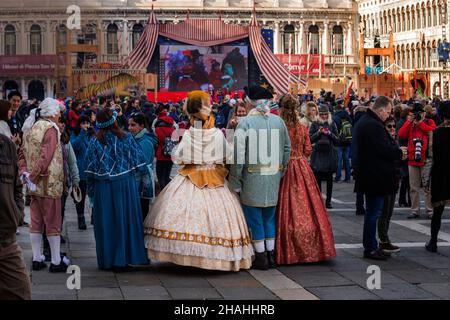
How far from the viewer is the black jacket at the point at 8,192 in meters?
6.44

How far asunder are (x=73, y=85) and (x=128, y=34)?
43.0 m

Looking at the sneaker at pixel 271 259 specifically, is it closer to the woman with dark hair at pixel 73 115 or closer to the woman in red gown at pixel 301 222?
the woman in red gown at pixel 301 222

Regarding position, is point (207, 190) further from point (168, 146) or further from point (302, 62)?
point (302, 62)

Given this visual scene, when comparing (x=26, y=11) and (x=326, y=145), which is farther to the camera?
(x=26, y=11)

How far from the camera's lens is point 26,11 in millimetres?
82375

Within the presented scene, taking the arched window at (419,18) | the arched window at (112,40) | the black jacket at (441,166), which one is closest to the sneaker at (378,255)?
the black jacket at (441,166)

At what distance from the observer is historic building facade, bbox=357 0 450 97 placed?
6481cm

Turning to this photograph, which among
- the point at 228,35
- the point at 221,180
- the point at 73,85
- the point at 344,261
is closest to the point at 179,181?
the point at 221,180

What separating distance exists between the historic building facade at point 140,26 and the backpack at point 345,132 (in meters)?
59.0

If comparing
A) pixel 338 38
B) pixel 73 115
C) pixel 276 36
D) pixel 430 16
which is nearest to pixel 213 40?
pixel 73 115

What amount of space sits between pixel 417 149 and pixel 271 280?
5.46m

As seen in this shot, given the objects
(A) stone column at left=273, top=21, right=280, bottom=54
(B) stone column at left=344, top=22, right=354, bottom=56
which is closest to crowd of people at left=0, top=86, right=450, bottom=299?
(B) stone column at left=344, top=22, right=354, bottom=56

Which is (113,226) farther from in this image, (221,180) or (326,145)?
(326,145)

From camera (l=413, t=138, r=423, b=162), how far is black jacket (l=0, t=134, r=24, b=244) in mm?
8483
